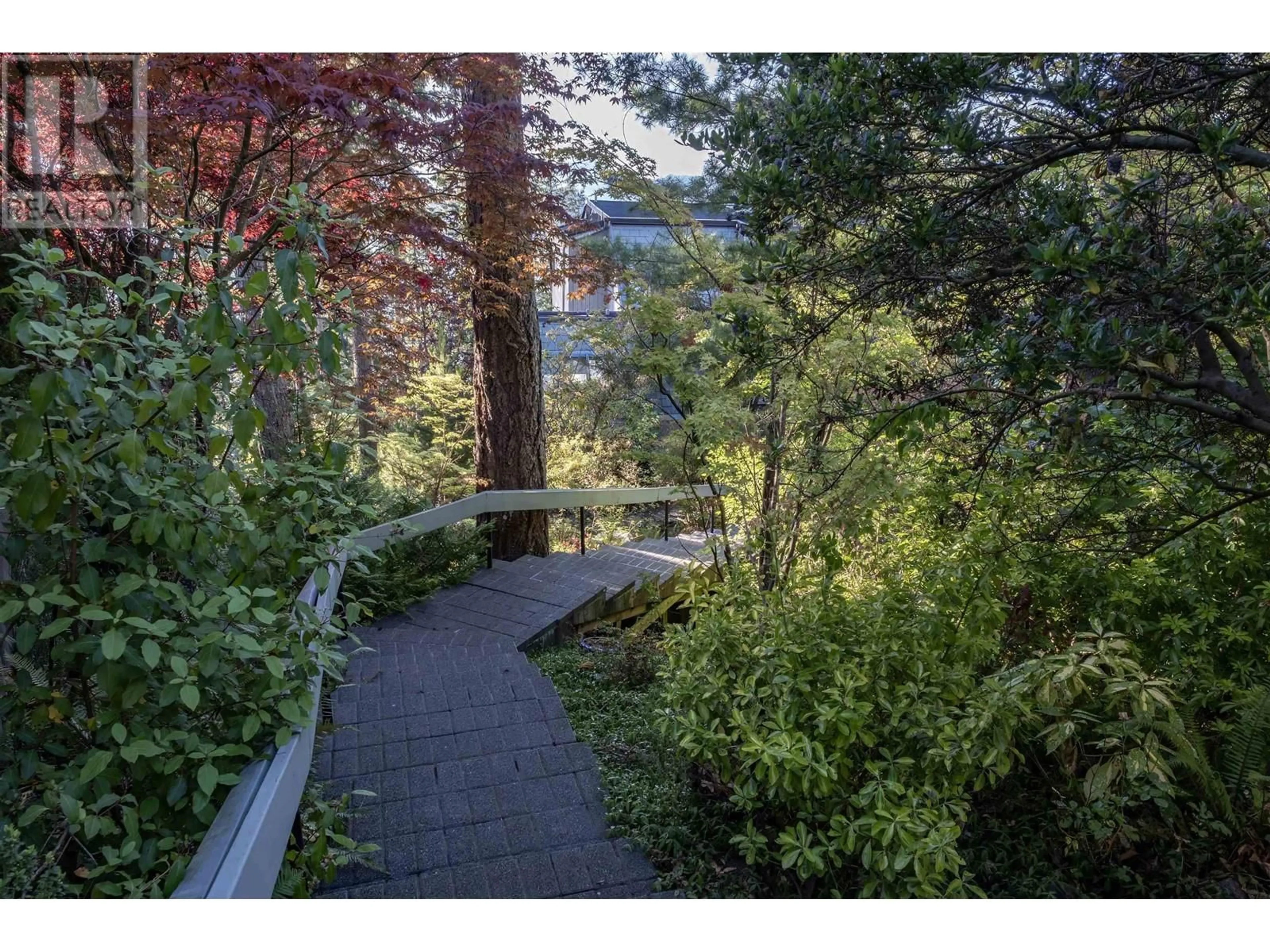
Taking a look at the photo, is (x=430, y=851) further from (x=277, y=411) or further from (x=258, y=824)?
(x=277, y=411)

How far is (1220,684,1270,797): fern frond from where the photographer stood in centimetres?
238

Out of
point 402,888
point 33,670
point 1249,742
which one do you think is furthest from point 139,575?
point 1249,742

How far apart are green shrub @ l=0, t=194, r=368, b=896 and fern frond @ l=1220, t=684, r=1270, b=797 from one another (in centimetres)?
272

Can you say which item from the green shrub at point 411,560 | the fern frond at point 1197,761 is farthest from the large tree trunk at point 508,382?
A: the fern frond at point 1197,761

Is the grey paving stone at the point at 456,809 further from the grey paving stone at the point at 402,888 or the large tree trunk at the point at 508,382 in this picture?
the large tree trunk at the point at 508,382

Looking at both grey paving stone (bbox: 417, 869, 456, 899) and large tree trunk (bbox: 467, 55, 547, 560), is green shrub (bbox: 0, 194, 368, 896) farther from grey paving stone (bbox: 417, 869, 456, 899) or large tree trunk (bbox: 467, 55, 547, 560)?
large tree trunk (bbox: 467, 55, 547, 560)

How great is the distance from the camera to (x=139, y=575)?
5.05ft

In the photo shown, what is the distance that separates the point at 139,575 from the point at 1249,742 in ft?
10.2

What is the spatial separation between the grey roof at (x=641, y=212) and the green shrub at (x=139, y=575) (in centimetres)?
274

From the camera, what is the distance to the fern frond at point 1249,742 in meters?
2.38

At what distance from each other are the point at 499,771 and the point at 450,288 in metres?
3.32
